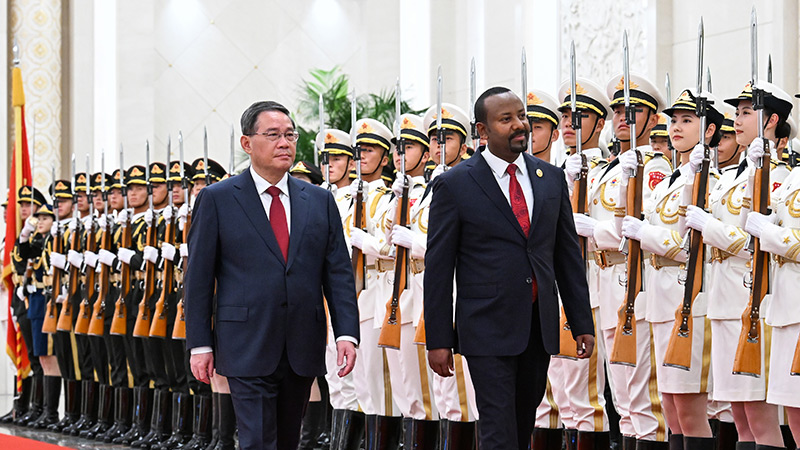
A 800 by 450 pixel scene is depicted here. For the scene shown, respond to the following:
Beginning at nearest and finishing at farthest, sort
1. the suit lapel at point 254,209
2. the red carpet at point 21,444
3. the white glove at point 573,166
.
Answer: the suit lapel at point 254,209, the white glove at point 573,166, the red carpet at point 21,444

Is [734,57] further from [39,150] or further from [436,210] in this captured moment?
[39,150]

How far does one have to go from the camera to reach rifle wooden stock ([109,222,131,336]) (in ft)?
31.2

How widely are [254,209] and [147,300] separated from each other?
15.2ft

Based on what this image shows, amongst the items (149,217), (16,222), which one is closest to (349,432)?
(149,217)

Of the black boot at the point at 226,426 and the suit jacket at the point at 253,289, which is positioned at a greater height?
the suit jacket at the point at 253,289

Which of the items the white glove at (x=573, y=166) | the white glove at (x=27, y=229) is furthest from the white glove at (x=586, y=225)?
the white glove at (x=27, y=229)

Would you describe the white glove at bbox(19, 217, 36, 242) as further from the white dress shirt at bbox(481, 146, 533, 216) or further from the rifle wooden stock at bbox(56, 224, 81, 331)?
the white dress shirt at bbox(481, 146, 533, 216)

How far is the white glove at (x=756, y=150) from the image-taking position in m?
5.32

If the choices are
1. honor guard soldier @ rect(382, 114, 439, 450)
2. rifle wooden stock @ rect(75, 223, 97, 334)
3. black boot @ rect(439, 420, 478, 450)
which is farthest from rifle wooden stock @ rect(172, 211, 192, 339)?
black boot @ rect(439, 420, 478, 450)

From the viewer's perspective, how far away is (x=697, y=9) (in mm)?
9711

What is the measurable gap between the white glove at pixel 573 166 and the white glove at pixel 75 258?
16.1ft

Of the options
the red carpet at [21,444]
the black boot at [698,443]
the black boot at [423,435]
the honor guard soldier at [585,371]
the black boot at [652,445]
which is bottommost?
the red carpet at [21,444]

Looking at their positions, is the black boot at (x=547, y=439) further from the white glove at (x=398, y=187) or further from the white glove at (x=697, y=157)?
the white glove at (x=697, y=157)

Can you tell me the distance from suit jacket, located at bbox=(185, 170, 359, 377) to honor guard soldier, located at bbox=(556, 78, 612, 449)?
6.18 ft
